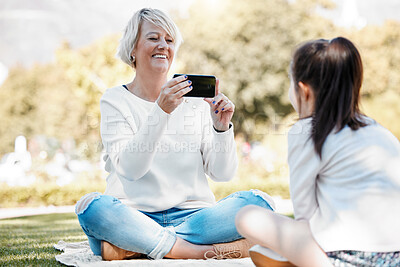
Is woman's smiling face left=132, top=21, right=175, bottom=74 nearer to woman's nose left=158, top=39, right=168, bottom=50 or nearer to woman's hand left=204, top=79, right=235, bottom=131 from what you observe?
woman's nose left=158, top=39, right=168, bottom=50

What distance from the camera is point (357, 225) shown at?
2.00m

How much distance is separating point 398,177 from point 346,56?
23.4 inches

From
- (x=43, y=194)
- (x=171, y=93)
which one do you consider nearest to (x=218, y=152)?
(x=171, y=93)

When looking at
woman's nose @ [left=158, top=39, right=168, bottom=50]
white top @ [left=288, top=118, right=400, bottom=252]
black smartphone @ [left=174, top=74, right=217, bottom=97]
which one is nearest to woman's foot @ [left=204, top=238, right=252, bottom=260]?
black smartphone @ [left=174, top=74, right=217, bottom=97]

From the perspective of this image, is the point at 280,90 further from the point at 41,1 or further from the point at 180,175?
the point at 41,1

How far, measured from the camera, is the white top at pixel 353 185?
2002 millimetres

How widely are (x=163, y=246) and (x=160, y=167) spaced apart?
1.81 ft

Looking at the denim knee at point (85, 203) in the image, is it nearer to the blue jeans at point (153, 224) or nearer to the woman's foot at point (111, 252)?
the blue jeans at point (153, 224)

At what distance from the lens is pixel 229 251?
314 centimetres

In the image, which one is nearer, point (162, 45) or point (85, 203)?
point (85, 203)

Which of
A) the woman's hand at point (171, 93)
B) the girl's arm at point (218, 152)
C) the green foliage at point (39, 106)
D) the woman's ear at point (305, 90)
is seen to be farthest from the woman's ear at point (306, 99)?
the green foliage at point (39, 106)

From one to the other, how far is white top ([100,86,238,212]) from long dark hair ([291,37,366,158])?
1.15m

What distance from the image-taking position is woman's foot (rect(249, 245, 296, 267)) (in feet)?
7.21

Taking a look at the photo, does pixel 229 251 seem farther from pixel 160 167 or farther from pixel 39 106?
pixel 39 106
